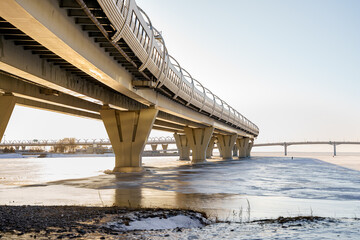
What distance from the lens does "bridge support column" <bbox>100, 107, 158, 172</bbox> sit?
35.7 metres

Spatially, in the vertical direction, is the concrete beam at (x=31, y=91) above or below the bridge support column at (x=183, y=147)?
above

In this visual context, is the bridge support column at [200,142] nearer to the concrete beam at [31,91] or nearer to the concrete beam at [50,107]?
the concrete beam at [50,107]

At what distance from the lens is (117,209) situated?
474 inches

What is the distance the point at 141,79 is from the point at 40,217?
19.0 m

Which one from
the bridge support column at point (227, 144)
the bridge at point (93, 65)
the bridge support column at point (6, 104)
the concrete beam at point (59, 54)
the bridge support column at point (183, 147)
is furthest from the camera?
the bridge support column at point (227, 144)

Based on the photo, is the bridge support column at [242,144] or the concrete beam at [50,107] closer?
the concrete beam at [50,107]

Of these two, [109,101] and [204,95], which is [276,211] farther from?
[204,95]

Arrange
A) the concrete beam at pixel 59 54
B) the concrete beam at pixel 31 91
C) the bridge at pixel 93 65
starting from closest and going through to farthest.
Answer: the concrete beam at pixel 59 54 < the bridge at pixel 93 65 < the concrete beam at pixel 31 91

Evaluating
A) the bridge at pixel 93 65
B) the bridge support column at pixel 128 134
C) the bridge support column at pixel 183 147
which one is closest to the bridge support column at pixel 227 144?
the bridge support column at pixel 183 147

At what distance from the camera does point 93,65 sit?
18156 millimetres

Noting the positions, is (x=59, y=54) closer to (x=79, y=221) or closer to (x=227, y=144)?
(x=79, y=221)

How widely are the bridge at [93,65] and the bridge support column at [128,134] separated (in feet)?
Result: 0.30

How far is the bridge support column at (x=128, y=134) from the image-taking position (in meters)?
35.7

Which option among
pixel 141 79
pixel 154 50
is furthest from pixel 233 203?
pixel 141 79
